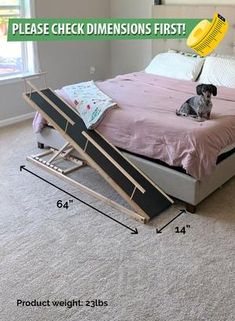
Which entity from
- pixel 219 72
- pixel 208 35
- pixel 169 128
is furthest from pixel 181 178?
pixel 208 35

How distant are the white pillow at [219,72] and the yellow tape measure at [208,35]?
0.27 m

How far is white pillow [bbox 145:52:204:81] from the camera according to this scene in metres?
4.12

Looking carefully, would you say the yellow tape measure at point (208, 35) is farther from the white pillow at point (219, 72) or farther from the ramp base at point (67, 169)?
the ramp base at point (67, 169)

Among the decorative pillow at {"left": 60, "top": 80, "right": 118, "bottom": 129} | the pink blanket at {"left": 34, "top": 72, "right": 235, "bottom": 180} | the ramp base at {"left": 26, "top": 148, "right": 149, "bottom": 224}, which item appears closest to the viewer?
the pink blanket at {"left": 34, "top": 72, "right": 235, "bottom": 180}

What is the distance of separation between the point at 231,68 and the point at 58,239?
2522 millimetres

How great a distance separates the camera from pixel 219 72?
3871 mm

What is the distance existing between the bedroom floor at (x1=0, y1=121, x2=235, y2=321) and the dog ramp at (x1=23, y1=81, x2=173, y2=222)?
0.12 metres

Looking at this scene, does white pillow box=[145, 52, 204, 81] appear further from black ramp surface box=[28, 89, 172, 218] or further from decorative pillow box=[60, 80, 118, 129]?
black ramp surface box=[28, 89, 172, 218]

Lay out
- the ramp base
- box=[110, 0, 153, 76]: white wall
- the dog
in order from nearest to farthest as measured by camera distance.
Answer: the ramp base
the dog
box=[110, 0, 153, 76]: white wall

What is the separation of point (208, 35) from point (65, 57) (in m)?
1.86

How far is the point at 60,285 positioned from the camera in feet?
6.67

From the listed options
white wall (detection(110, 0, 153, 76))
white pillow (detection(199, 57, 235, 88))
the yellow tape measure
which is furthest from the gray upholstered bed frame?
white wall (detection(110, 0, 153, 76))

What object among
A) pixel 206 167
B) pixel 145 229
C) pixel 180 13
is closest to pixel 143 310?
pixel 145 229

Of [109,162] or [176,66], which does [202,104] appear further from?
[176,66]
